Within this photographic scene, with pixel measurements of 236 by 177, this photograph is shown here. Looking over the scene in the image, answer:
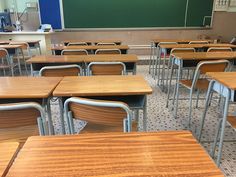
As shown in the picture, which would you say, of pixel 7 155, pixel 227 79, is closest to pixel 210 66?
pixel 227 79

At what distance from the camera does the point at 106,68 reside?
2527 millimetres

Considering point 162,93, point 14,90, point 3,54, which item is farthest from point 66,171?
point 3,54

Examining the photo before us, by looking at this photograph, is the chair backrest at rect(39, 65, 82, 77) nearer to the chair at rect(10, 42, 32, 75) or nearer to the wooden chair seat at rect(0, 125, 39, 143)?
the wooden chair seat at rect(0, 125, 39, 143)

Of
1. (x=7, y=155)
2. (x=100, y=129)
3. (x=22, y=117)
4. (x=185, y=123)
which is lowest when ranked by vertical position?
(x=185, y=123)

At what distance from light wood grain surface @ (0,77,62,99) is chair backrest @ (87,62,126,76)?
2.12 feet

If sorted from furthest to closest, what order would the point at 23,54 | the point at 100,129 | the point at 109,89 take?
the point at 23,54 → the point at 100,129 → the point at 109,89

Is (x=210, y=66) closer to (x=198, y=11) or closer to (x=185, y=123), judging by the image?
(x=185, y=123)

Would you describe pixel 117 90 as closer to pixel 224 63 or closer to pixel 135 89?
pixel 135 89

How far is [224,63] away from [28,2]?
5.65 meters

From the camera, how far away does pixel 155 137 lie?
2.96ft

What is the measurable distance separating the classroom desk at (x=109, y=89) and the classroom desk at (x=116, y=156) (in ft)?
2.18

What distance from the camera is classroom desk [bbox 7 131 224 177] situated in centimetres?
70

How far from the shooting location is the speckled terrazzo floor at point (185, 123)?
6.88 feet

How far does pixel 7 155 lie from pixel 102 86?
99cm
